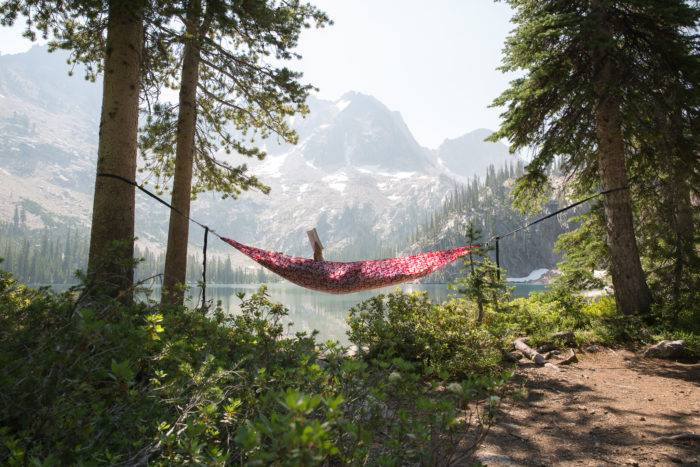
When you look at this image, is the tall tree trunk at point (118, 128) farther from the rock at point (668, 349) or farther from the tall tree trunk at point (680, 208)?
the tall tree trunk at point (680, 208)

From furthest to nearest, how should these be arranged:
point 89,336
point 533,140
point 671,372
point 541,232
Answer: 1. point 541,232
2. point 533,140
3. point 671,372
4. point 89,336

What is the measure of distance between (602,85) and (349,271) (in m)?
4.19

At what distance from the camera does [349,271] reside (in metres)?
5.42

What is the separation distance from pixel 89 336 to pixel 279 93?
544cm

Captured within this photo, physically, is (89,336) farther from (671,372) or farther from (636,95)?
(636,95)

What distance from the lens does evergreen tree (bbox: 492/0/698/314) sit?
526 cm

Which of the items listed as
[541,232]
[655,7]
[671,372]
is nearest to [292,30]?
[655,7]

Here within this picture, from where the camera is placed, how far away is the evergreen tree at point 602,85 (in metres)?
5.26

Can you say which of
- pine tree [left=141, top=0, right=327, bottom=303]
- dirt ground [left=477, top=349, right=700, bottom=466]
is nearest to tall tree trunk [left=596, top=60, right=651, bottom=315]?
dirt ground [left=477, top=349, right=700, bottom=466]

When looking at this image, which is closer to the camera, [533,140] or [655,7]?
[655,7]

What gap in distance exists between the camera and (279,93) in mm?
6156

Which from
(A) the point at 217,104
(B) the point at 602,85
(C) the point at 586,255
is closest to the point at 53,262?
(A) the point at 217,104

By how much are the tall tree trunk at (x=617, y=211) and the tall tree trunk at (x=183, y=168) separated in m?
5.44

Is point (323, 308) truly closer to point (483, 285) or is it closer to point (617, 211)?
point (483, 285)
